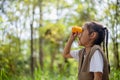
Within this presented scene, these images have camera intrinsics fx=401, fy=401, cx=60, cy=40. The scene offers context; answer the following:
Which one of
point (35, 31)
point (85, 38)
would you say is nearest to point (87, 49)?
point (85, 38)

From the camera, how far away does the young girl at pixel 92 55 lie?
10.8ft

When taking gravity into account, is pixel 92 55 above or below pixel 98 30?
below

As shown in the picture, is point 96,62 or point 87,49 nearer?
point 96,62

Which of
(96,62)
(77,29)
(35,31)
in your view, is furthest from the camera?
(35,31)

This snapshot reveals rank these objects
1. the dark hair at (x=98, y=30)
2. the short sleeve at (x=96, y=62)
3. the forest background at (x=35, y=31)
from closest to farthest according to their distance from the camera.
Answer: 1. the short sleeve at (x=96, y=62)
2. the dark hair at (x=98, y=30)
3. the forest background at (x=35, y=31)

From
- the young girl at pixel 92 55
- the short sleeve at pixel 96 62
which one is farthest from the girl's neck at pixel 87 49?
the short sleeve at pixel 96 62

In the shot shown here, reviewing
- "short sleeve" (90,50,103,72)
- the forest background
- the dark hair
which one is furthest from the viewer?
the forest background

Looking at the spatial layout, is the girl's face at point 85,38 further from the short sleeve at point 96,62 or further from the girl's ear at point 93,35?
the short sleeve at point 96,62

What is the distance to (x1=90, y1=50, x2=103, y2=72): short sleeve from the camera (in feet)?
10.7

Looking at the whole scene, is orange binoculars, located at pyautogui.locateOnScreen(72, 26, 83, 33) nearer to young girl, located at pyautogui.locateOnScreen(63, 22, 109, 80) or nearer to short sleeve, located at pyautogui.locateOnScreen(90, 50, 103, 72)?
young girl, located at pyautogui.locateOnScreen(63, 22, 109, 80)

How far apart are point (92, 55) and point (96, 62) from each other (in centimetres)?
8

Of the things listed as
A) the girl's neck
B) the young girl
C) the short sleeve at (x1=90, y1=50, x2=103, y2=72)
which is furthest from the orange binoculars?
the short sleeve at (x1=90, y1=50, x2=103, y2=72)

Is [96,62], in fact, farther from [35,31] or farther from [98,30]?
[35,31]

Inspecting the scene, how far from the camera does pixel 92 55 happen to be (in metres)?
3.33
